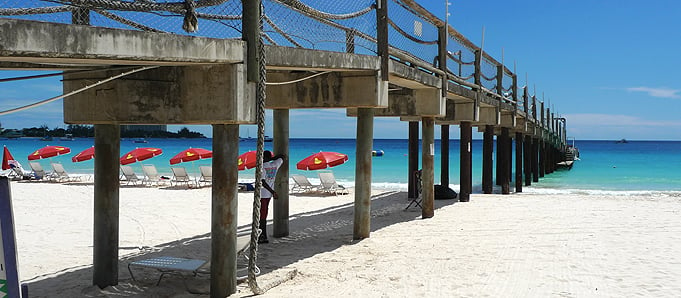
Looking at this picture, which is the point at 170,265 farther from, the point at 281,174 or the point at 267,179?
the point at 281,174

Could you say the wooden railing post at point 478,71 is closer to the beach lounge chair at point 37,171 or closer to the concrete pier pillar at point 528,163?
the concrete pier pillar at point 528,163

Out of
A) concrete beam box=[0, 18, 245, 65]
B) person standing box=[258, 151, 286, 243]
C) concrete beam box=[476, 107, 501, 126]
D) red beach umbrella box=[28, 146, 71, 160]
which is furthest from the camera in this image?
red beach umbrella box=[28, 146, 71, 160]

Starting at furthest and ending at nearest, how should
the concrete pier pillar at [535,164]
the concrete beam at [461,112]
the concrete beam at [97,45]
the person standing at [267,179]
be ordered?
the concrete pier pillar at [535,164] → the concrete beam at [461,112] → the person standing at [267,179] → the concrete beam at [97,45]

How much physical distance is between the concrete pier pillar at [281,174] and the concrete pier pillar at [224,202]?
3997 millimetres

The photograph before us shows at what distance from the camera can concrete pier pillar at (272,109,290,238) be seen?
10.1m

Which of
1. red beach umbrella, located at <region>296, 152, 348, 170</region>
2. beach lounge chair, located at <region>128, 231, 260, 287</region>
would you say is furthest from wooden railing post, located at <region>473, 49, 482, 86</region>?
beach lounge chair, located at <region>128, 231, 260, 287</region>

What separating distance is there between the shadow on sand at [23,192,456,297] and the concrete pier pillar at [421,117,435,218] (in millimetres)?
359

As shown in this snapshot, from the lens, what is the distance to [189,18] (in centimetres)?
506

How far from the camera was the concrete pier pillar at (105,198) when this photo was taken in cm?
674

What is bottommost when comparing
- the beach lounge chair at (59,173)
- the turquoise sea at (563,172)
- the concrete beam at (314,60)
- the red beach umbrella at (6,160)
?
the turquoise sea at (563,172)

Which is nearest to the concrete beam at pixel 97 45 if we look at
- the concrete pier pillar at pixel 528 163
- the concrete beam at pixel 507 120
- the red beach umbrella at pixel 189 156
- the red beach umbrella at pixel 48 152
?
the concrete beam at pixel 507 120

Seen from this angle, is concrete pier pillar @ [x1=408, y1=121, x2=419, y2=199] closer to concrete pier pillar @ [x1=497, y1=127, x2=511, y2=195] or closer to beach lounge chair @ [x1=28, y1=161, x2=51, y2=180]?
concrete pier pillar @ [x1=497, y1=127, x2=511, y2=195]

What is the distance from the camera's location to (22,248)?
9375 mm

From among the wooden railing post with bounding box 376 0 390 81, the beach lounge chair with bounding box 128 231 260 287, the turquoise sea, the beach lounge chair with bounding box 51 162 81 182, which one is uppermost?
the wooden railing post with bounding box 376 0 390 81
